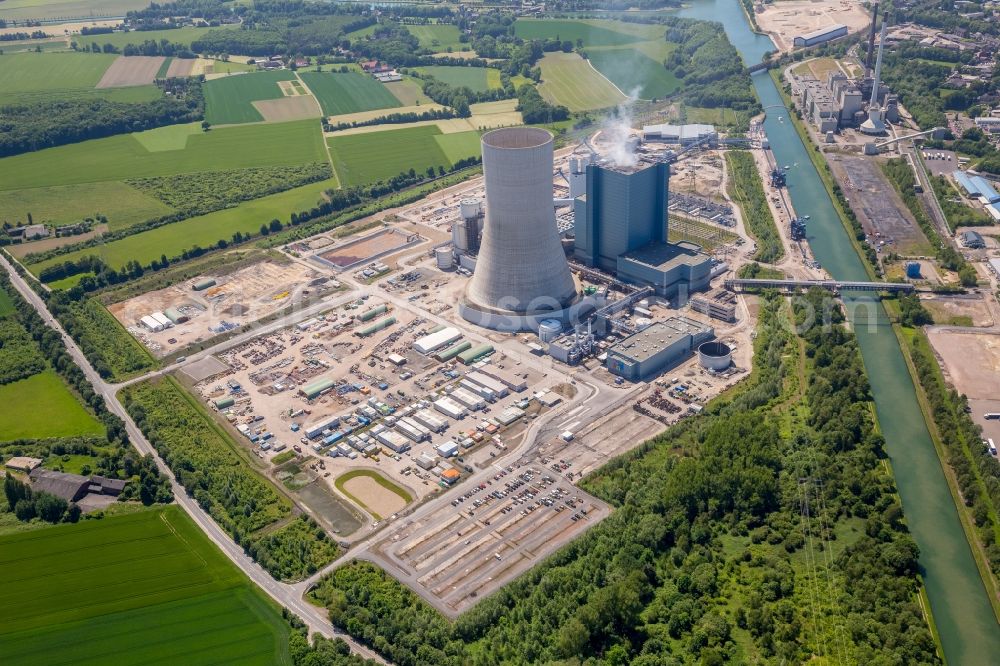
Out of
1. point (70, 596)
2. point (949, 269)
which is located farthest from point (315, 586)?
point (949, 269)

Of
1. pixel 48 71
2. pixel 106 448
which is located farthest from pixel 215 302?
pixel 48 71

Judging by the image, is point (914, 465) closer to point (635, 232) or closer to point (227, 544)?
point (635, 232)

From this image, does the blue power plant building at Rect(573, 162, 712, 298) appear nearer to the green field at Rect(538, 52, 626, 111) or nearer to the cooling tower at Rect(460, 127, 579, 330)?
the cooling tower at Rect(460, 127, 579, 330)

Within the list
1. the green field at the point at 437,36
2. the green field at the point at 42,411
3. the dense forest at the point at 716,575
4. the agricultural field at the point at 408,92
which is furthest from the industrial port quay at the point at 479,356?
the green field at the point at 437,36

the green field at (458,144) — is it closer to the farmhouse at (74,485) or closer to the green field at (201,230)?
the green field at (201,230)

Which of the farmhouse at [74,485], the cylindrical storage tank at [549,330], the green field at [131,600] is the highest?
the cylindrical storage tank at [549,330]

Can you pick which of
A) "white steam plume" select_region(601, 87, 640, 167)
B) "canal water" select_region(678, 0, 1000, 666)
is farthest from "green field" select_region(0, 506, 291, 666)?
"white steam plume" select_region(601, 87, 640, 167)

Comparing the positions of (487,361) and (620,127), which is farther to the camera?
(620,127)
